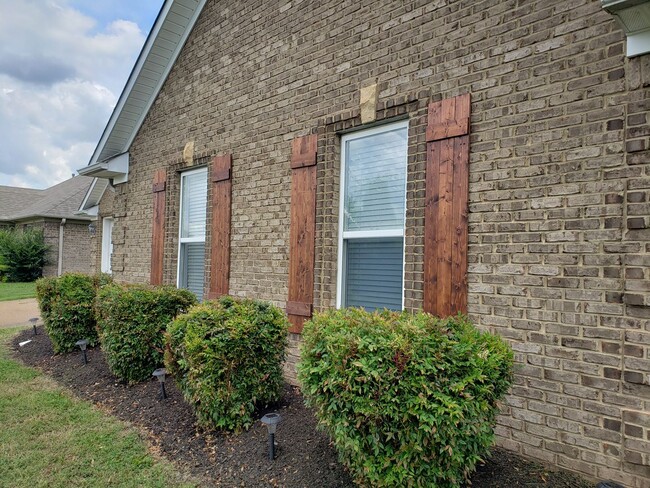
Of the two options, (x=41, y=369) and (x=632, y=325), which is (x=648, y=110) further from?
(x=41, y=369)

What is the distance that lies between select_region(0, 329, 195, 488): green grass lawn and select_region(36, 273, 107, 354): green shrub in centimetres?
162

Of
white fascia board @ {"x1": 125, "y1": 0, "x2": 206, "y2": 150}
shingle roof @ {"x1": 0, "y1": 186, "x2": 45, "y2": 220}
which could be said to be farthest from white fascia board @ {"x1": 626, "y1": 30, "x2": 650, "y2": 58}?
shingle roof @ {"x1": 0, "y1": 186, "x2": 45, "y2": 220}

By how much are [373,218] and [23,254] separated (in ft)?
68.1

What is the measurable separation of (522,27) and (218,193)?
4.22 metres

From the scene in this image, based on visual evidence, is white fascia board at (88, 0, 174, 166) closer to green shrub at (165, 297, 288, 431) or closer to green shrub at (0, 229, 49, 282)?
green shrub at (165, 297, 288, 431)

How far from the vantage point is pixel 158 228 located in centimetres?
715

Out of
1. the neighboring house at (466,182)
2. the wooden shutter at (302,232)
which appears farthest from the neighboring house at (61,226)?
the wooden shutter at (302,232)

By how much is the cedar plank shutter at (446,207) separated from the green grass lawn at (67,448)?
246cm

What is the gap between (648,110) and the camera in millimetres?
2645

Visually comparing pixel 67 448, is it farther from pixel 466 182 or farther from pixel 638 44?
pixel 638 44

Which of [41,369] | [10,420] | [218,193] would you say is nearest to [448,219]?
[218,193]

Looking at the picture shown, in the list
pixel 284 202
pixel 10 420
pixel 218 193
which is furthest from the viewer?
pixel 218 193

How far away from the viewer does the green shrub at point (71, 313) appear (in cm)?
657

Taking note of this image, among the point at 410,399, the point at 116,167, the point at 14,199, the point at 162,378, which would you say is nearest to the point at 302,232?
the point at 162,378
